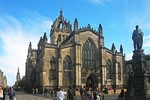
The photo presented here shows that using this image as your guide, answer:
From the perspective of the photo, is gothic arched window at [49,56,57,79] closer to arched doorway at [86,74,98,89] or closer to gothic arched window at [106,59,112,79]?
arched doorway at [86,74,98,89]

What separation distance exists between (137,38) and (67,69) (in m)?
29.4

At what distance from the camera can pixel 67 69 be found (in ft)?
166

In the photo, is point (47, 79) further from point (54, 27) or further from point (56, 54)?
point (54, 27)

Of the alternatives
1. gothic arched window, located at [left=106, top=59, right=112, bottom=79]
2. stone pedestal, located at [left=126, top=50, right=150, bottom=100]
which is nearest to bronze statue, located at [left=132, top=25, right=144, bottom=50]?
stone pedestal, located at [left=126, top=50, right=150, bottom=100]

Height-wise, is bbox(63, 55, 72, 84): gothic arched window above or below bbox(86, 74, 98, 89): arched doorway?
above

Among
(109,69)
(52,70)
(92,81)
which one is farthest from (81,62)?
(109,69)

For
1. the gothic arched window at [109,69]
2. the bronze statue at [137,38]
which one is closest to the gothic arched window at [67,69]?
the gothic arched window at [109,69]

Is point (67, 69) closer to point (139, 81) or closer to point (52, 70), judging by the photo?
point (52, 70)

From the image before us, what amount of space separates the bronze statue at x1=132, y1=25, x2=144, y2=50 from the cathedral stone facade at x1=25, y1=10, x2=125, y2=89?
91.3 ft

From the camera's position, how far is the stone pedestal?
20.7 metres

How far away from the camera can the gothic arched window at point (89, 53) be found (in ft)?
175

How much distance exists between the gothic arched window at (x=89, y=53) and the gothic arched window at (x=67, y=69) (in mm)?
3675

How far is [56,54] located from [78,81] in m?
7.29

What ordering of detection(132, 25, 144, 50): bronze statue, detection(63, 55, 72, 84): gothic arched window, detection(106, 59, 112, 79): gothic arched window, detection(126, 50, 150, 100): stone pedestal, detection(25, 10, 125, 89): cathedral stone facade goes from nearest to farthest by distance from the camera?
detection(126, 50, 150, 100): stone pedestal
detection(132, 25, 144, 50): bronze statue
detection(25, 10, 125, 89): cathedral stone facade
detection(63, 55, 72, 84): gothic arched window
detection(106, 59, 112, 79): gothic arched window
